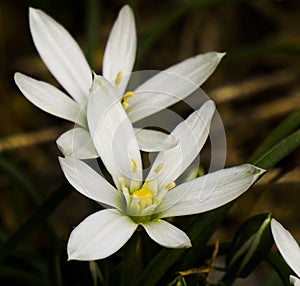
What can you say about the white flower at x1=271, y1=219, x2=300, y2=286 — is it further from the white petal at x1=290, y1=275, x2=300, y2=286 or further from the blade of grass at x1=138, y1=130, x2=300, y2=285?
the blade of grass at x1=138, y1=130, x2=300, y2=285

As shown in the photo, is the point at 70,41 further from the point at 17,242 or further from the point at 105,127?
the point at 17,242

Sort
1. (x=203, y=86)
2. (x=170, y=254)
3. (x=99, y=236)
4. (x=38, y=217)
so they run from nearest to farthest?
(x=99, y=236), (x=170, y=254), (x=38, y=217), (x=203, y=86)

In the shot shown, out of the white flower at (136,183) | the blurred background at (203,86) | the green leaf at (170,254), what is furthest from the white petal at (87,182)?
the blurred background at (203,86)

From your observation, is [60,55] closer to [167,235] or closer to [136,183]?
[136,183]

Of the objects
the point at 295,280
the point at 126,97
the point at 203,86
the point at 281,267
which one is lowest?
the point at 203,86

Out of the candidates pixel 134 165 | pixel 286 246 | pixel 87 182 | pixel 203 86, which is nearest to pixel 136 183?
pixel 134 165

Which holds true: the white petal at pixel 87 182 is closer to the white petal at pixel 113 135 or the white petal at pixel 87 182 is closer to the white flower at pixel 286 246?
the white petal at pixel 113 135
